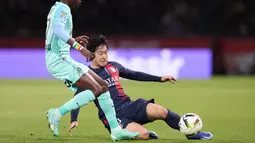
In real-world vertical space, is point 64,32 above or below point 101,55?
above

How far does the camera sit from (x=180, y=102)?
12812 millimetres

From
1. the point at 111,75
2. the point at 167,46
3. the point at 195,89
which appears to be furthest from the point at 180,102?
the point at 167,46

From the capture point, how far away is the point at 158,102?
1269 centimetres

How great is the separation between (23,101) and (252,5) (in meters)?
11.7

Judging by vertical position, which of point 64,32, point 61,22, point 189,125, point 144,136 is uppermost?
point 61,22

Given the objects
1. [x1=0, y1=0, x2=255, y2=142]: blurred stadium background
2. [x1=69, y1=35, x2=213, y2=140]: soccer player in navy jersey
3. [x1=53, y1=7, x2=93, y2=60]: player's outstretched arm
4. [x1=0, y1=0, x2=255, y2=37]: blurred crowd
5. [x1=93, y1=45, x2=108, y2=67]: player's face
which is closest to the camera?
[x1=53, y1=7, x2=93, y2=60]: player's outstretched arm

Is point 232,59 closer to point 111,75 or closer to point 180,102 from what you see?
point 180,102

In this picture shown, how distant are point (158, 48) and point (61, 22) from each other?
13.7 m

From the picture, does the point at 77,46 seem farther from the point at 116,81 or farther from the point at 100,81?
the point at 116,81

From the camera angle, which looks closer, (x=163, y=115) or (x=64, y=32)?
(x=64, y=32)

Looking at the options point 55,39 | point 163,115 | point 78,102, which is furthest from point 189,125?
point 55,39

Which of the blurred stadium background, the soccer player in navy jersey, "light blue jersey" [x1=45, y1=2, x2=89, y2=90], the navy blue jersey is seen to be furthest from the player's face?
the blurred stadium background

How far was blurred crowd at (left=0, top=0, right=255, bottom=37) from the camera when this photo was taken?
2178cm

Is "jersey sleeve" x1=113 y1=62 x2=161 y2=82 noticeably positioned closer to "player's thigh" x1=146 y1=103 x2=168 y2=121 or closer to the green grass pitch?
"player's thigh" x1=146 y1=103 x2=168 y2=121
